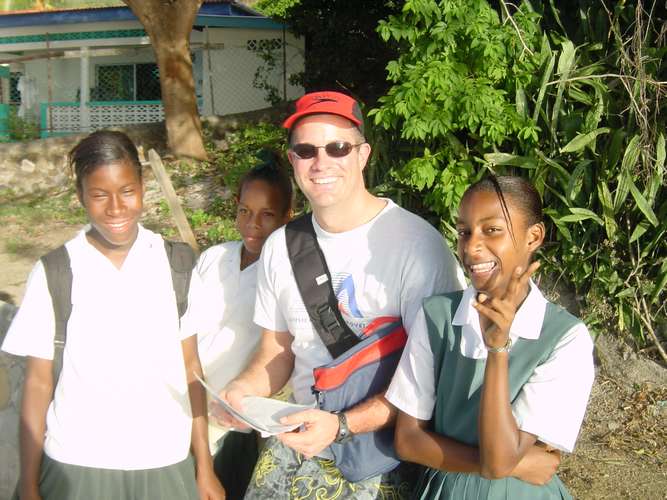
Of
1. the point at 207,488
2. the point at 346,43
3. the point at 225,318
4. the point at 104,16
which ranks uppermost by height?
the point at 104,16

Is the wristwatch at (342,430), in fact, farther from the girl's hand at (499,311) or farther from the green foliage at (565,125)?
the green foliage at (565,125)

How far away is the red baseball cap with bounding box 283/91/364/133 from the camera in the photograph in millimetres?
2189

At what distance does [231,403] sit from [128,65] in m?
16.2

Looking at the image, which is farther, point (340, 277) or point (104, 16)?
point (104, 16)

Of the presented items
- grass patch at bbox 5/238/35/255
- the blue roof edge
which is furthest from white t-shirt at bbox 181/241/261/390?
the blue roof edge

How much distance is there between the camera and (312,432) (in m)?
1.98

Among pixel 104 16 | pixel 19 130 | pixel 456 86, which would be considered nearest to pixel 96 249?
pixel 456 86

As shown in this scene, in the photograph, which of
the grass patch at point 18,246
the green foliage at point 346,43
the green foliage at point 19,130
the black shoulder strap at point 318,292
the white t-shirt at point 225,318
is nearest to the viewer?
the black shoulder strap at point 318,292

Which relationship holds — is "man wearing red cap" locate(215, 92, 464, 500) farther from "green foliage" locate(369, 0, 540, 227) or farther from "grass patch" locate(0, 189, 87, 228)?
"grass patch" locate(0, 189, 87, 228)

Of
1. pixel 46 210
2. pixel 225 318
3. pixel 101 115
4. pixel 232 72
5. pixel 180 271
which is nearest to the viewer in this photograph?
pixel 180 271

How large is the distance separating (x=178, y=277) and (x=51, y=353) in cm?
46

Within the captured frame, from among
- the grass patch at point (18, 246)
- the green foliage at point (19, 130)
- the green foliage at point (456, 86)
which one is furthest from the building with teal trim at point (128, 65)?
the green foliage at point (456, 86)

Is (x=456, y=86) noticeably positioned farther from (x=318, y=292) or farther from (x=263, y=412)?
(x=263, y=412)

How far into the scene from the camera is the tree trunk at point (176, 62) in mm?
9891
